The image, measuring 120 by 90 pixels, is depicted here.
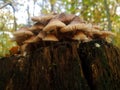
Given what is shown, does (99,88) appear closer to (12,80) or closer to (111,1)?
(12,80)

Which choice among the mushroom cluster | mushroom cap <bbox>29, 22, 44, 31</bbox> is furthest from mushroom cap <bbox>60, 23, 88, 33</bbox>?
mushroom cap <bbox>29, 22, 44, 31</bbox>

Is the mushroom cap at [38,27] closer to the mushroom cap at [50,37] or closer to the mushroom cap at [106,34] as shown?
the mushroom cap at [50,37]

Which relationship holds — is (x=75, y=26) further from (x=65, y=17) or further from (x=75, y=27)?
(x=65, y=17)

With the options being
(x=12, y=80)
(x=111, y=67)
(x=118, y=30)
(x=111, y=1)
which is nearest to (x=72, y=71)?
(x=111, y=67)

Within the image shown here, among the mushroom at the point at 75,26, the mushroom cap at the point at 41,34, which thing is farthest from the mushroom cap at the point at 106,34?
the mushroom cap at the point at 41,34

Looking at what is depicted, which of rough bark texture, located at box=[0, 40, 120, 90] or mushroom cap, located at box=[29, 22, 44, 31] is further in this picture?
mushroom cap, located at box=[29, 22, 44, 31]

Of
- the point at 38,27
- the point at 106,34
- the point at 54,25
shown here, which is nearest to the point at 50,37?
the point at 54,25

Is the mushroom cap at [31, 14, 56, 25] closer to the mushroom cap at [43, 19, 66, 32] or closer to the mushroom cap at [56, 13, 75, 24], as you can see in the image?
the mushroom cap at [56, 13, 75, 24]
